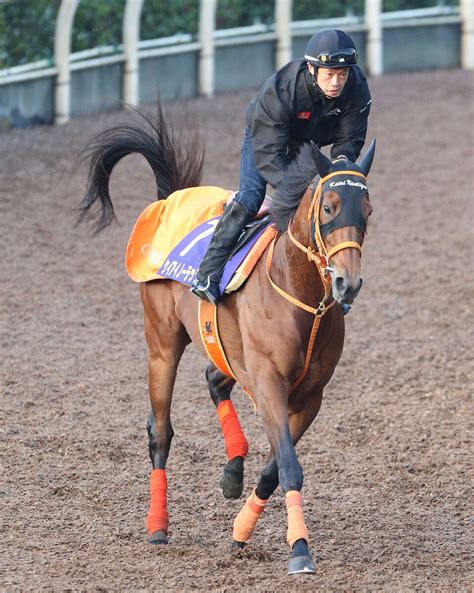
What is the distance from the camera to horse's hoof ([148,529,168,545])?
17.3 ft

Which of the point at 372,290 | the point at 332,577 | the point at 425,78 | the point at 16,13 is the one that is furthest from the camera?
the point at 425,78

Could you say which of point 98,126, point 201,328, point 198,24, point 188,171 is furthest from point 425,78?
point 201,328

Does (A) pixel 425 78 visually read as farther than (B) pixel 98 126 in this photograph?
Yes

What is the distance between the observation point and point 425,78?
19891mm

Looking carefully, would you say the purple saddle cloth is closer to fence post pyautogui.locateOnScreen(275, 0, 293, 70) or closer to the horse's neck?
the horse's neck

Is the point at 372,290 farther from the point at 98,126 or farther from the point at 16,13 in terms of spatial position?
the point at 16,13

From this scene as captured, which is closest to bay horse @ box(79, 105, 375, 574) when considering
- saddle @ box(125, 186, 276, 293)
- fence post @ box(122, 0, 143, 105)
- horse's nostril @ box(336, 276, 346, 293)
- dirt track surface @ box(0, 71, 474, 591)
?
horse's nostril @ box(336, 276, 346, 293)

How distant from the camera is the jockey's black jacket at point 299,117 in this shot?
5.05 meters

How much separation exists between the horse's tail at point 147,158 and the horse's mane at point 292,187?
172 centimetres

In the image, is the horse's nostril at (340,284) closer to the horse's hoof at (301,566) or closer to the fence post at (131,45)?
the horse's hoof at (301,566)

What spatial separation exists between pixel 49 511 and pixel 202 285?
1.41 metres

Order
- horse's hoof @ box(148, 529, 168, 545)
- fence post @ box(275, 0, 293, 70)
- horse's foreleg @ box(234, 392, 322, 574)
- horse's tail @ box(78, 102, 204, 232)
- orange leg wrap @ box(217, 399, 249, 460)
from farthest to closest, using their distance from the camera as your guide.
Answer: fence post @ box(275, 0, 293, 70)
horse's tail @ box(78, 102, 204, 232)
orange leg wrap @ box(217, 399, 249, 460)
horse's hoof @ box(148, 529, 168, 545)
horse's foreleg @ box(234, 392, 322, 574)

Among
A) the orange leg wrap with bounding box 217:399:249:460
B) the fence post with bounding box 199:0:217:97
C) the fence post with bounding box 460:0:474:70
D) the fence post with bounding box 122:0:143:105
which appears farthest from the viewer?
the fence post with bounding box 460:0:474:70

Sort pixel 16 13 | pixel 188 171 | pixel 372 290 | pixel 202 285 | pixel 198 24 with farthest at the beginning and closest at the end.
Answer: pixel 198 24
pixel 16 13
pixel 372 290
pixel 188 171
pixel 202 285
